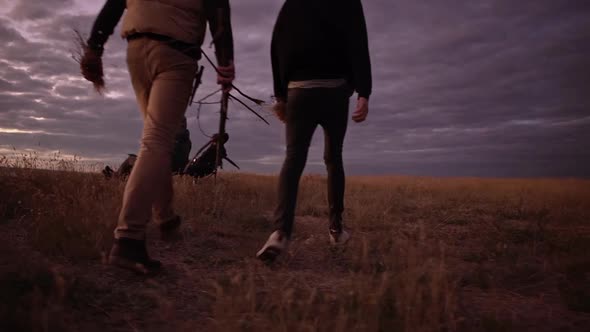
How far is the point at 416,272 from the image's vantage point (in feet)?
8.14

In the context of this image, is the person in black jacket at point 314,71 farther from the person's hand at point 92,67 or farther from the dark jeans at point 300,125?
the person's hand at point 92,67

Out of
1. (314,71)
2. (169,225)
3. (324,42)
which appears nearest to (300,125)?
(314,71)

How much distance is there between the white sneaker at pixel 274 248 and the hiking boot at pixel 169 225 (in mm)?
876

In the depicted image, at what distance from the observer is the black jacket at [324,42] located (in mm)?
3305

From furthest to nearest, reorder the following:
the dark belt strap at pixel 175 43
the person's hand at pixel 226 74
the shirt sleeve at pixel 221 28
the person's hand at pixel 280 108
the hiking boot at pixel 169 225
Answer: the person's hand at pixel 280 108 < the hiking boot at pixel 169 225 < the person's hand at pixel 226 74 < the shirt sleeve at pixel 221 28 < the dark belt strap at pixel 175 43

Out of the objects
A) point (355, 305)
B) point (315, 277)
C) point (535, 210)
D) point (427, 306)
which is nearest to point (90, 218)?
point (315, 277)

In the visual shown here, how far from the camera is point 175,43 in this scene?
2838 mm

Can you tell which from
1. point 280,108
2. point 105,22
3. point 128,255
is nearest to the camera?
point 128,255

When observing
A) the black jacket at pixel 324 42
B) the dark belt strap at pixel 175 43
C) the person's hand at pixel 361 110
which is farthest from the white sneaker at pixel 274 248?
the dark belt strap at pixel 175 43

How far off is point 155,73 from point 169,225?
1.33 meters

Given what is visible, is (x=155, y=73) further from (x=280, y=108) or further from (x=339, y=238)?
(x=339, y=238)

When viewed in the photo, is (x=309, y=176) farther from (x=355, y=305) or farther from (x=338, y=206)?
(x=355, y=305)

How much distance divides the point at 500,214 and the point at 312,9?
5.91m

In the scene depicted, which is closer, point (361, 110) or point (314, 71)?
point (314, 71)
